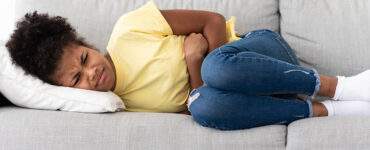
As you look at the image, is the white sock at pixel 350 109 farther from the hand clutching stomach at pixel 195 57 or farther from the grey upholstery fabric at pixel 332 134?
the hand clutching stomach at pixel 195 57

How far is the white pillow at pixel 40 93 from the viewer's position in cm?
133

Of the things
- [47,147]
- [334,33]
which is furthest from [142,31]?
[334,33]

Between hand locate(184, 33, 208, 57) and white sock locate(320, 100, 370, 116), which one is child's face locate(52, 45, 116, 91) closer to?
hand locate(184, 33, 208, 57)

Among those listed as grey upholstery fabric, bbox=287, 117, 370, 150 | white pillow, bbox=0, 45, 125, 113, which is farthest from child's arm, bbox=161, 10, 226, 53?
grey upholstery fabric, bbox=287, 117, 370, 150

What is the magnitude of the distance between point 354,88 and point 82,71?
3.03 feet

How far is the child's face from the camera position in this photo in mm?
1356

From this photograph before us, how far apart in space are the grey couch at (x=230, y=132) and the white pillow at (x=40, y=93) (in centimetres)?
4

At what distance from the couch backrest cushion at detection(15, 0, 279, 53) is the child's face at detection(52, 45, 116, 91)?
0.33 m

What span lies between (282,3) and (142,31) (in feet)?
2.11

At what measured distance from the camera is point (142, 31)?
152cm

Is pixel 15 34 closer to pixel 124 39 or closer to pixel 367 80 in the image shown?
pixel 124 39

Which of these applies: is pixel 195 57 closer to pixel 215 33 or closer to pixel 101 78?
pixel 215 33

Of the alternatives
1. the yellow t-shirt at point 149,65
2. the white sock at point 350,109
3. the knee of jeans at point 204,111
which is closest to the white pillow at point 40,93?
the yellow t-shirt at point 149,65

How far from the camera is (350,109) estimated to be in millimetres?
1268
